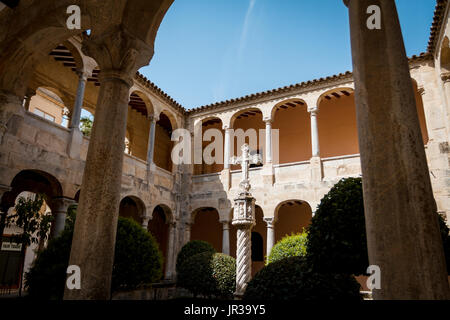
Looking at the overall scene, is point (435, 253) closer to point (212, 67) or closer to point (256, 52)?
point (256, 52)

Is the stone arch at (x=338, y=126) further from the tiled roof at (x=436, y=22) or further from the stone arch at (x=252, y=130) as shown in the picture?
the tiled roof at (x=436, y=22)

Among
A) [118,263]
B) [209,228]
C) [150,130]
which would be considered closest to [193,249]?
[150,130]

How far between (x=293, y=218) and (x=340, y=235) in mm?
12726

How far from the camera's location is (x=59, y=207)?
917 centimetres

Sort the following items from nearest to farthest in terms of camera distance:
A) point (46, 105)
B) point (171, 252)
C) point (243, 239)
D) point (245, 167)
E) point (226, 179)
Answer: point (243, 239) → point (245, 167) → point (171, 252) → point (226, 179) → point (46, 105)

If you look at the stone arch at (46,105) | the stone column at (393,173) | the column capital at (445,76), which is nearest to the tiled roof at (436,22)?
the column capital at (445,76)

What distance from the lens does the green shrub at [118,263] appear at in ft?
15.8

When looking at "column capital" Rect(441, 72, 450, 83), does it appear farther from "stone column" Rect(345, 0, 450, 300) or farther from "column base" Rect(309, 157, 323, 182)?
"stone column" Rect(345, 0, 450, 300)

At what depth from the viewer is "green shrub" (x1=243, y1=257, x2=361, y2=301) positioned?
353 centimetres

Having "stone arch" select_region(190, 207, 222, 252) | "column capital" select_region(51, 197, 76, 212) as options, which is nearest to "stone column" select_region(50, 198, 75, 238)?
"column capital" select_region(51, 197, 76, 212)

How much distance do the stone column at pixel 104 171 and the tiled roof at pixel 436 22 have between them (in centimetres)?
885

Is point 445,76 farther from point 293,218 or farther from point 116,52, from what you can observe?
point 116,52

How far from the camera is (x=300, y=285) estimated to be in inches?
144
